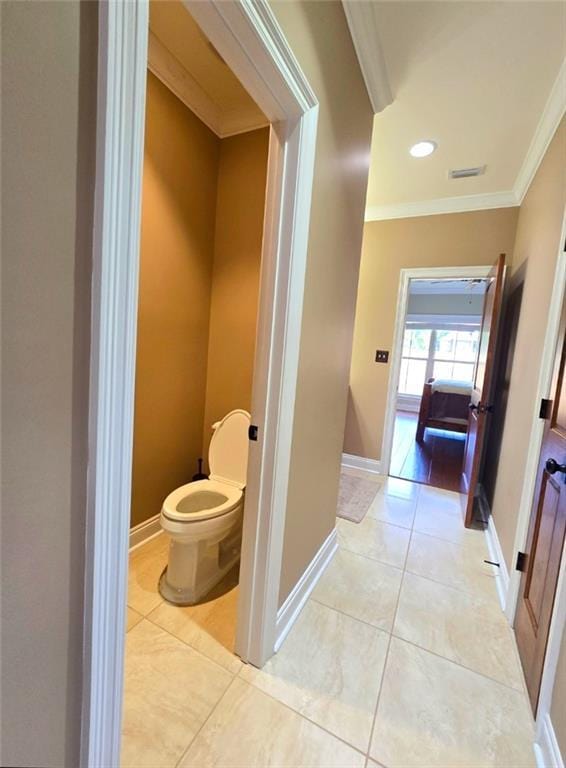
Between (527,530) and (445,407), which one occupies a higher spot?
(445,407)

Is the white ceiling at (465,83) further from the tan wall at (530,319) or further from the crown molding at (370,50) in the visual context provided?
the tan wall at (530,319)

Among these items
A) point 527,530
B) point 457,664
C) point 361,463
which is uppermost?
point 527,530

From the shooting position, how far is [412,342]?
7645mm

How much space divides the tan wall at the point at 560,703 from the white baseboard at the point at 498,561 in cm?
71

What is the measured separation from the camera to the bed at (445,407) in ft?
15.7

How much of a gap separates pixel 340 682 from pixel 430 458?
325 centimetres

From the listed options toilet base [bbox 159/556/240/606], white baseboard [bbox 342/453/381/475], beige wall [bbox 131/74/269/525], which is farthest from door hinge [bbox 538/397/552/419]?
white baseboard [bbox 342/453/381/475]

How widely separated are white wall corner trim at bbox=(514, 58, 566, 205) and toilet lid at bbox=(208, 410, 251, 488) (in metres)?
2.36

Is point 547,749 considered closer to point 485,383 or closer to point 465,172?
point 485,383

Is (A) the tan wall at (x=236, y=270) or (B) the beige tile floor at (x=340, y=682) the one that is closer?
(B) the beige tile floor at (x=340, y=682)

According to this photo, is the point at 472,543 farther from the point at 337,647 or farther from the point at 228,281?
the point at 228,281

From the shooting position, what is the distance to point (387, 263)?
10.8 ft

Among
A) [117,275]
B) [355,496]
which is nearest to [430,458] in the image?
[355,496]

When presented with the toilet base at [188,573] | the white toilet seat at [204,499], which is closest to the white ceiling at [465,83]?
the white toilet seat at [204,499]
